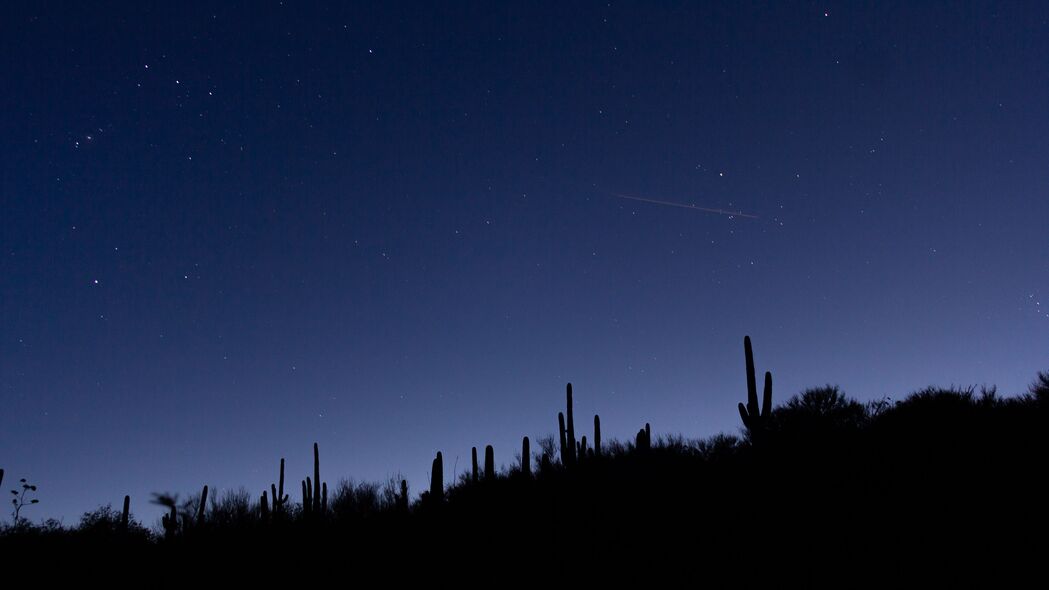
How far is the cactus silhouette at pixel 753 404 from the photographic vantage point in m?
15.5

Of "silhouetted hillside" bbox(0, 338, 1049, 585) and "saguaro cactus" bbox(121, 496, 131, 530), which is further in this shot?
"saguaro cactus" bbox(121, 496, 131, 530)

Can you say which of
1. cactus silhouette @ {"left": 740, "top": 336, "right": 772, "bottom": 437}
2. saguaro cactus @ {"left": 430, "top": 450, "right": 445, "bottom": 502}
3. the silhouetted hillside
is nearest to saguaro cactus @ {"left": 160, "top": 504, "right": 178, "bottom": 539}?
the silhouetted hillside

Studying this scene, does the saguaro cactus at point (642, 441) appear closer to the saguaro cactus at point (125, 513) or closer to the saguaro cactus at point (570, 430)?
the saguaro cactus at point (570, 430)

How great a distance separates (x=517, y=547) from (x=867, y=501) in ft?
19.2

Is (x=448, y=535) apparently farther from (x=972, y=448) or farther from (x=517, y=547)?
(x=972, y=448)

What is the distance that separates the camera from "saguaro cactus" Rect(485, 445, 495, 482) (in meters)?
16.5

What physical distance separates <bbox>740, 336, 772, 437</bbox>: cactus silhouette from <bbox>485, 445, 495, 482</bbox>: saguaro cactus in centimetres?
695

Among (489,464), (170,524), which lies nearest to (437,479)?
(489,464)

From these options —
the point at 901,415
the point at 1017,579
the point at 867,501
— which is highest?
the point at 901,415

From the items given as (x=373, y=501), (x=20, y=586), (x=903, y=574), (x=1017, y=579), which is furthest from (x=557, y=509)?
(x=373, y=501)

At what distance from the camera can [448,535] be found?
12.7m

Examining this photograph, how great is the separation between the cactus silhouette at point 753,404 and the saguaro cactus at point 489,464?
22.8 feet

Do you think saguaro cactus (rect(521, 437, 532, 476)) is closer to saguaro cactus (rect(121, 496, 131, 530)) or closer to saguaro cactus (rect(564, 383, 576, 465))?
saguaro cactus (rect(564, 383, 576, 465))

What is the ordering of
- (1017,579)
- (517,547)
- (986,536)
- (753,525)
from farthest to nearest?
1. (517,547)
2. (753,525)
3. (986,536)
4. (1017,579)
